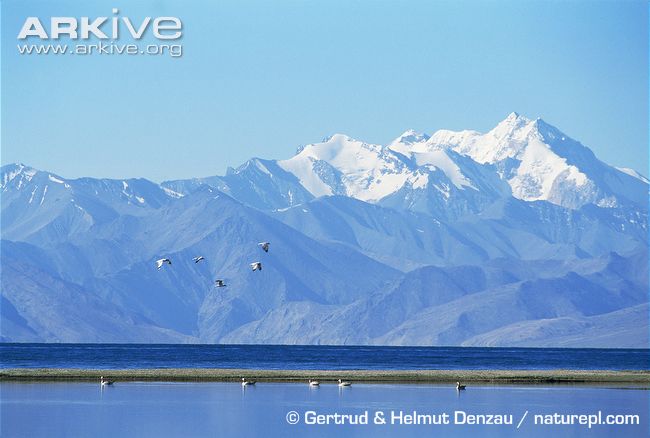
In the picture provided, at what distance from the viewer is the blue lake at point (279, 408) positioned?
67.1m

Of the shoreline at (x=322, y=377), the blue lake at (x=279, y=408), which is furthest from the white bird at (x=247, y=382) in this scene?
the shoreline at (x=322, y=377)

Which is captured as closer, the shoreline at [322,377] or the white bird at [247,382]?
the white bird at [247,382]

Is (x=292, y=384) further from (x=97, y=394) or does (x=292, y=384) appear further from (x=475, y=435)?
(x=475, y=435)

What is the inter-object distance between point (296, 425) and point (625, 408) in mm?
21650

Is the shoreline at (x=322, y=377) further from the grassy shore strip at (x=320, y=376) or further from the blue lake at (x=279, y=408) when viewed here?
the blue lake at (x=279, y=408)

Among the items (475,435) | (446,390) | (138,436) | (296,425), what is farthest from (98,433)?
(446,390)

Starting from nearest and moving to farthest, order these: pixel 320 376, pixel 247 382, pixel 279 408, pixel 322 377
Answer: pixel 279 408 → pixel 247 382 → pixel 322 377 → pixel 320 376

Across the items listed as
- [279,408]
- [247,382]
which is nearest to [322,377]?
[247,382]

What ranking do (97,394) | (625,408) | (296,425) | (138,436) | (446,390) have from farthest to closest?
(446,390)
(97,394)
(625,408)
(296,425)
(138,436)

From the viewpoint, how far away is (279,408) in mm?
78875

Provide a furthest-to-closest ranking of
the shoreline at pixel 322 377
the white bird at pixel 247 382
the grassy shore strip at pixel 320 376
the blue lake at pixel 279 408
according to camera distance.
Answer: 1. the grassy shore strip at pixel 320 376
2. the shoreline at pixel 322 377
3. the white bird at pixel 247 382
4. the blue lake at pixel 279 408

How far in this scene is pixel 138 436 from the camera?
210 ft

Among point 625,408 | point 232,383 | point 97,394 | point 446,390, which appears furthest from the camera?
point 232,383

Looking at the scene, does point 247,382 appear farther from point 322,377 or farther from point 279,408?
point 279,408
